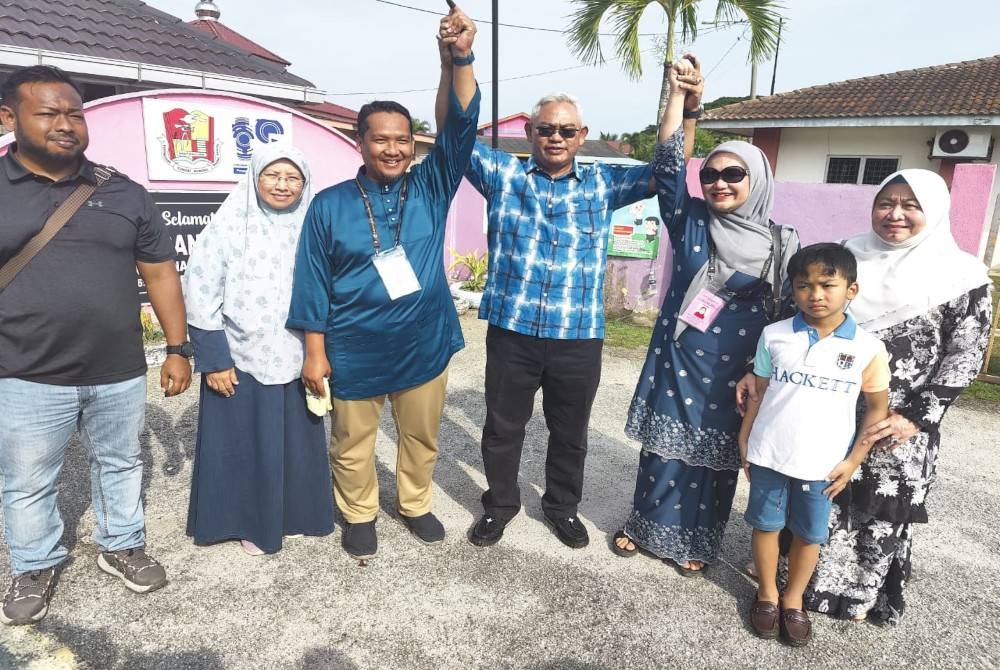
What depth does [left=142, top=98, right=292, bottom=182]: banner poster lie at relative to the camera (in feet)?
15.7

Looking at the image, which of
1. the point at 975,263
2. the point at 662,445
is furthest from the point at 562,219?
the point at 975,263

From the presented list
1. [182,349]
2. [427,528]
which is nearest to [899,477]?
[427,528]

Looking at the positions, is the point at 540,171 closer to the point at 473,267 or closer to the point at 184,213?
the point at 184,213

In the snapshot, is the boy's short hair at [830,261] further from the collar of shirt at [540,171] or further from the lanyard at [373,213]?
the lanyard at [373,213]

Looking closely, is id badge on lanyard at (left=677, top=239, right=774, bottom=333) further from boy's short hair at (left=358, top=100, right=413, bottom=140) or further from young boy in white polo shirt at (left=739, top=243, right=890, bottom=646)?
boy's short hair at (left=358, top=100, right=413, bottom=140)

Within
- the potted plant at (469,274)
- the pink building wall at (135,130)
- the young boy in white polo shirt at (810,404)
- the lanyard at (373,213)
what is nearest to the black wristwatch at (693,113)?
the young boy in white polo shirt at (810,404)

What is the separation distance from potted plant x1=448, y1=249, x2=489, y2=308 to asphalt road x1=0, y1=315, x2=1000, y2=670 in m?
4.47

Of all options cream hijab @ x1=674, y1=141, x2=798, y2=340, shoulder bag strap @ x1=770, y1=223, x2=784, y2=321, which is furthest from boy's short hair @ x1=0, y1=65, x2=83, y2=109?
shoulder bag strap @ x1=770, y1=223, x2=784, y2=321

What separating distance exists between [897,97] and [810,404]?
38.9 feet

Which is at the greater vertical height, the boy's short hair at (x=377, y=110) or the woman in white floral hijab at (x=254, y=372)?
the boy's short hair at (x=377, y=110)

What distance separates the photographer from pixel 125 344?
212 centimetres

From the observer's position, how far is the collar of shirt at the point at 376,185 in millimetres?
2311

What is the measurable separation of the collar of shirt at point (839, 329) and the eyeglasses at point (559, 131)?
1.08 meters

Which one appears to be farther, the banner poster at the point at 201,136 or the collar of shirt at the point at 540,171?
the banner poster at the point at 201,136
